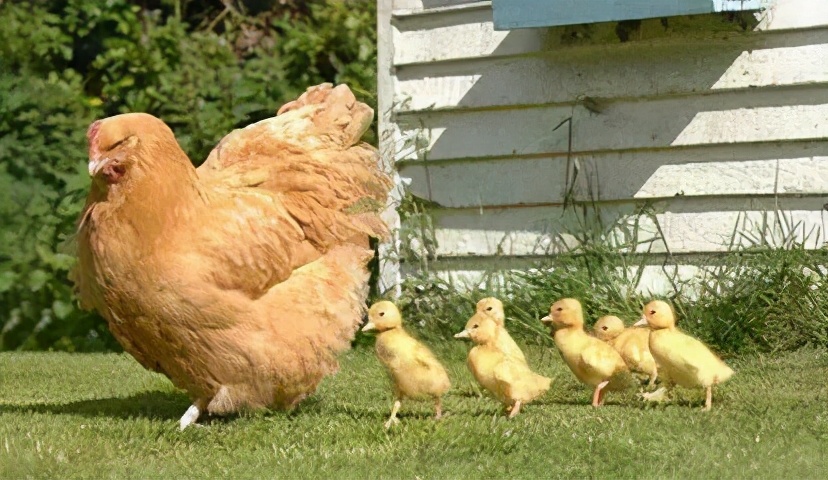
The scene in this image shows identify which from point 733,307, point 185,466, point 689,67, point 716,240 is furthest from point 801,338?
point 185,466

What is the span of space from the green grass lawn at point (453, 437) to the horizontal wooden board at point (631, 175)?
129cm

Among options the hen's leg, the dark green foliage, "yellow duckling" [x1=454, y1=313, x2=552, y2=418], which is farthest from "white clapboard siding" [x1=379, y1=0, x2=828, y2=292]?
the hen's leg

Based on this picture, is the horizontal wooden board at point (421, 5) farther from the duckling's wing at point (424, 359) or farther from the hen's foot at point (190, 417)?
the hen's foot at point (190, 417)

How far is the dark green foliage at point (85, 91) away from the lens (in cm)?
912

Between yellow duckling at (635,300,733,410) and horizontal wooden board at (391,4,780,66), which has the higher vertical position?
horizontal wooden board at (391,4,780,66)

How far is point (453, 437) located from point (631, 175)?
10.9 ft

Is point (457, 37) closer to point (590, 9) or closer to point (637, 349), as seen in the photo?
point (590, 9)

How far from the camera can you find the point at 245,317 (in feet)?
16.3

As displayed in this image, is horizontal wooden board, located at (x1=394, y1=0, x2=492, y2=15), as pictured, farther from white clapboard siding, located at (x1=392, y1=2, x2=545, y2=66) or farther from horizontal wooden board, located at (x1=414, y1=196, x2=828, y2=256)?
horizontal wooden board, located at (x1=414, y1=196, x2=828, y2=256)

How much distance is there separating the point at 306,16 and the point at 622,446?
6700 mm

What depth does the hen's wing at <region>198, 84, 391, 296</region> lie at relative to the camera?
5078mm

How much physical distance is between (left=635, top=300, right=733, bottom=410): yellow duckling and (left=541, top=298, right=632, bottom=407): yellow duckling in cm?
19

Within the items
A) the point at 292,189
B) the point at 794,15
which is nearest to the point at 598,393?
the point at 292,189

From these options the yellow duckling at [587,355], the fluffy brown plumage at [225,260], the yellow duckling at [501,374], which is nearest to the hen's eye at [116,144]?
the fluffy brown plumage at [225,260]
